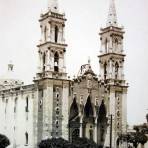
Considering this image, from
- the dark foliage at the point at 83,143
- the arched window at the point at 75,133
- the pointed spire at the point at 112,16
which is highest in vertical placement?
the pointed spire at the point at 112,16

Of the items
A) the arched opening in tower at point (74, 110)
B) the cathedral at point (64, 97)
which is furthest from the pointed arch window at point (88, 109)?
the arched opening in tower at point (74, 110)

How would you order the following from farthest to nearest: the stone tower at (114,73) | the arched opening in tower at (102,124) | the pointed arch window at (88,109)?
the stone tower at (114,73), the arched opening in tower at (102,124), the pointed arch window at (88,109)

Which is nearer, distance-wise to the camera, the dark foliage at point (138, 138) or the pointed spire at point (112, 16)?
the dark foliage at point (138, 138)

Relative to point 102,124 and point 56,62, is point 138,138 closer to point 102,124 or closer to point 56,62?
point 102,124

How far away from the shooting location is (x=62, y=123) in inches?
2061

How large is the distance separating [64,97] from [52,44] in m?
5.99

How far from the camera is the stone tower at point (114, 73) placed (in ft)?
189

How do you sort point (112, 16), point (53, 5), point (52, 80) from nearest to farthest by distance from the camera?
point (52, 80), point (53, 5), point (112, 16)

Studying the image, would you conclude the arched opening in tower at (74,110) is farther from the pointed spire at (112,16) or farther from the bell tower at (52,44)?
the pointed spire at (112,16)

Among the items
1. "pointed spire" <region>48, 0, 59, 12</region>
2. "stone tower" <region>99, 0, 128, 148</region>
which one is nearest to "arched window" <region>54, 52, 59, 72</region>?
"pointed spire" <region>48, 0, 59, 12</region>

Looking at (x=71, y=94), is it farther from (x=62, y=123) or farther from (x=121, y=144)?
(x=121, y=144)

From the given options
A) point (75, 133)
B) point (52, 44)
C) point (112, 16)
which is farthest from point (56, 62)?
point (112, 16)

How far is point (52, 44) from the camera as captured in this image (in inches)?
2063

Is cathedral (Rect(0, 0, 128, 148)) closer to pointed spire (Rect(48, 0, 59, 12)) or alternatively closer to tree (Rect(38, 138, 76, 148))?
pointed spire (Rect(48, 0, 59, 12))
